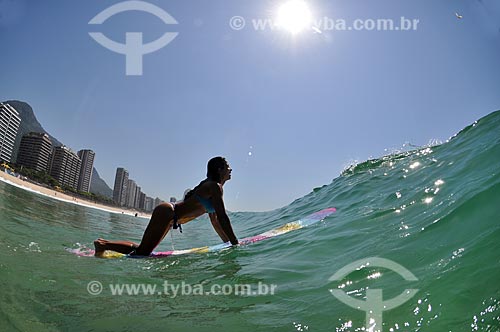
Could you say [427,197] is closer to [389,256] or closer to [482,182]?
[482,182]

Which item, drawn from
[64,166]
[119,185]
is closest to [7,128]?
[64,166]

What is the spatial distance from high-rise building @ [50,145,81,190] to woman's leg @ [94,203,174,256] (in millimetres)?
115896

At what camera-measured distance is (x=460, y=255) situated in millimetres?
2609

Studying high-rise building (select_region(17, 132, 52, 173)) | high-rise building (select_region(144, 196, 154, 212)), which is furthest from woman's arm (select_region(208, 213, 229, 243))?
high-rise building (select_region(144, 196, 154, 212))

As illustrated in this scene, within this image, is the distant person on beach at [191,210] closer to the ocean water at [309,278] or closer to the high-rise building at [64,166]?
the ocean water at [309,278]

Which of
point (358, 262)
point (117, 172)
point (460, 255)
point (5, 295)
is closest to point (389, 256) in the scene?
point (358, 262)

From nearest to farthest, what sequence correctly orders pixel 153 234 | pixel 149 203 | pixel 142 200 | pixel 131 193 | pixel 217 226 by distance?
pixel 153 234, pixel 217 226, pixel 131 193, pixel 142 200, pixel 149 203

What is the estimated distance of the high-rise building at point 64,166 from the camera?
Result: 104 meters

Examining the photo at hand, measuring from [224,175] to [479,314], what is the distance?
425 cm

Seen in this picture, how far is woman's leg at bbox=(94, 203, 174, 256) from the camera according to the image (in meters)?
5.10

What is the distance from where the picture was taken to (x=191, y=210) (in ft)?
18.0

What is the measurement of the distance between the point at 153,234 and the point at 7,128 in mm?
116217

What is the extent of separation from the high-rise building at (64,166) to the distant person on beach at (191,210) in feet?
380

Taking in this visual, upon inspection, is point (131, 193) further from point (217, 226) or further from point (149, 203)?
point (217, 226)
